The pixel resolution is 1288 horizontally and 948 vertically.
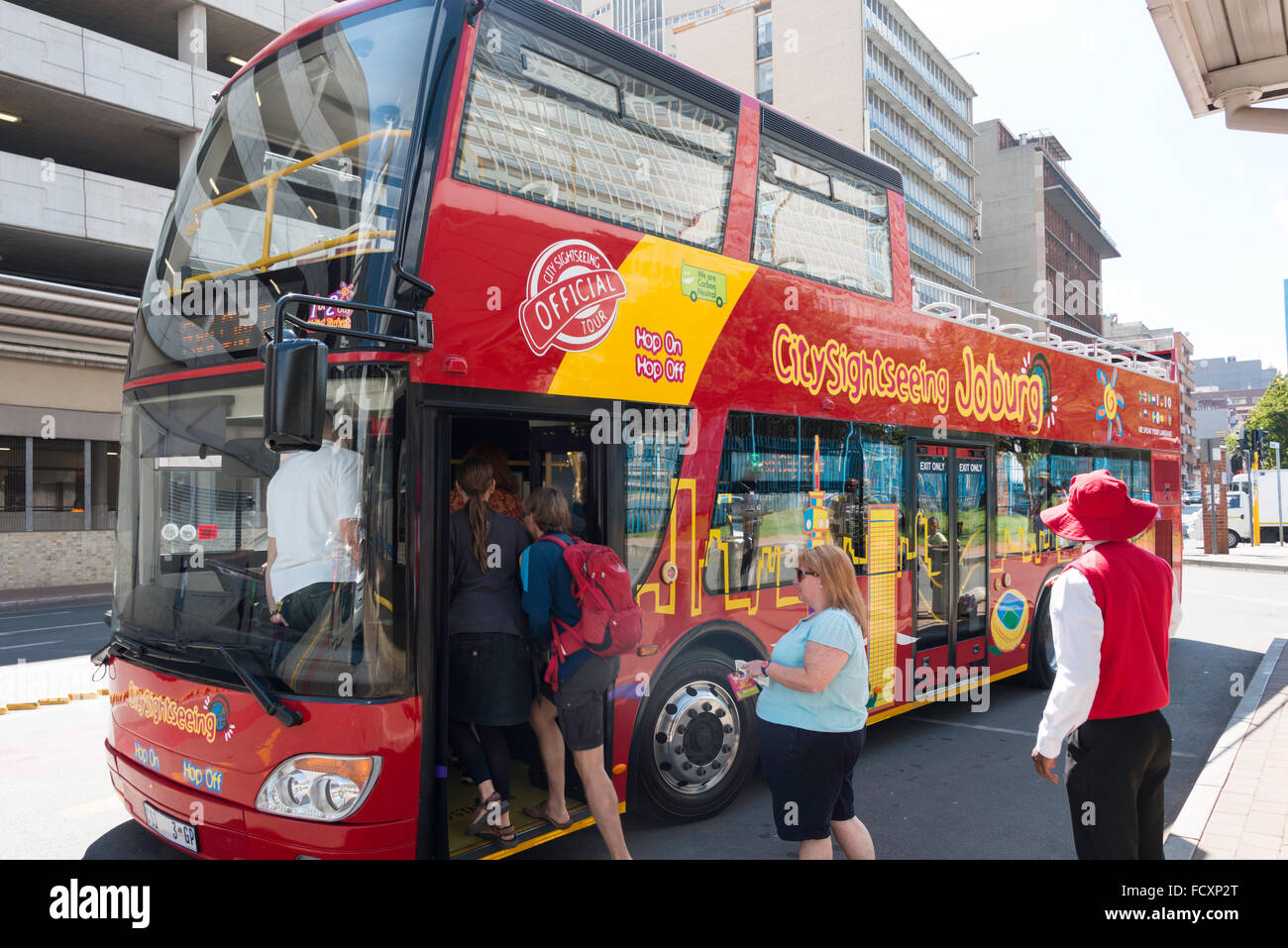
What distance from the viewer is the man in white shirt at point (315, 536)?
11.6 ft

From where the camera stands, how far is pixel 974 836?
5070 millimetres

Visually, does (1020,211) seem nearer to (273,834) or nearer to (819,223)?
(819,223)

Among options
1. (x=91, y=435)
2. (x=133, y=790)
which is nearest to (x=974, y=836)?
(x=133, y=790)

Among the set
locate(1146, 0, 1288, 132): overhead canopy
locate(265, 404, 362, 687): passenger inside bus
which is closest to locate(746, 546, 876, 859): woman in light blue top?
locate(265, 404, 362, 687): passenger inside bus

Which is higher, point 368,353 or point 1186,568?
point 368,353

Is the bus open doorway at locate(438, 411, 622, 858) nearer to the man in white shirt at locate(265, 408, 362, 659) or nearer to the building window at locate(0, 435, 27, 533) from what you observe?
the man in white shirt at locate(265, 408, 362, 659)

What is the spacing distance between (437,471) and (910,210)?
198ft

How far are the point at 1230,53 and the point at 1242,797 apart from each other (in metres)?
4.40

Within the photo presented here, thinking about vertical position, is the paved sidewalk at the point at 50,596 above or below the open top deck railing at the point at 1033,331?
below

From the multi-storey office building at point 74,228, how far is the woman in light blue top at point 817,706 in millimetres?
18922

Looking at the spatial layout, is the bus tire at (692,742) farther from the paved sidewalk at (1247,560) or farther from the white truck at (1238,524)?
the white truck at (1238,524)

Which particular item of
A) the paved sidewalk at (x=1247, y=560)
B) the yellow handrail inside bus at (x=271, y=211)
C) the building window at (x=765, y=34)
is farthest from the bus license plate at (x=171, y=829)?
the building window at (x=765, y=34)

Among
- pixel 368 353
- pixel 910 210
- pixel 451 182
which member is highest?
pixel 910 210
